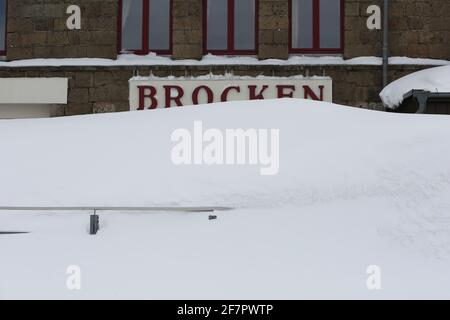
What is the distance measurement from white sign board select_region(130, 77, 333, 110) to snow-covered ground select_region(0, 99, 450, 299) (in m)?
5.23

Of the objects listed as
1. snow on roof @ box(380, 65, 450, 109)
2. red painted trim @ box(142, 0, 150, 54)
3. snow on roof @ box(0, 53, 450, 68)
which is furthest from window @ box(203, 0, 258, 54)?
snow on roof @ box(380, 65, 450, 109)

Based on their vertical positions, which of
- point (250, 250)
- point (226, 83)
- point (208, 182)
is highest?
point (226, 83)

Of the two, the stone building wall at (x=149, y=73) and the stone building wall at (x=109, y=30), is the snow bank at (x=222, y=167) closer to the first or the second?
the stone building wall at (x=149, y=73)

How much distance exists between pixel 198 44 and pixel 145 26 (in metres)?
1.39

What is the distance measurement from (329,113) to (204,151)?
7.07 ft

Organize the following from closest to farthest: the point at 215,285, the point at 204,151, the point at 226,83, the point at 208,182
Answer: the point at 215,285 < the point at 208,182 < the point at 204,151 < the point at 226,83

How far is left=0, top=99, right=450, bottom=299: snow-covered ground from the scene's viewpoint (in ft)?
14.6

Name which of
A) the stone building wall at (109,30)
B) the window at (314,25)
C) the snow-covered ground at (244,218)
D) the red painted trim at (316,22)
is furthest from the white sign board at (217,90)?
the snow-covered ground at (244,218)

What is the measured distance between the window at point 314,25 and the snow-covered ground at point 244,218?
606 centimetres

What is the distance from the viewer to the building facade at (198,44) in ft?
41.3

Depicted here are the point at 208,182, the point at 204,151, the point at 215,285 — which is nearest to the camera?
the point at 215,285

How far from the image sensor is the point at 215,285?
14.3 feet

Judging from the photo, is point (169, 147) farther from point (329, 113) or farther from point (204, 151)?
point (329, 113)
